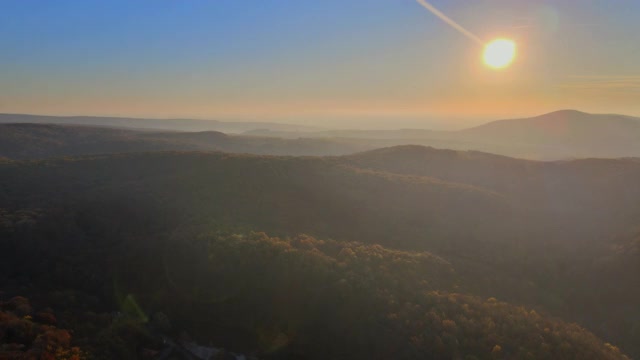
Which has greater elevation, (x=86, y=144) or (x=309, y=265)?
(x=86, y=144)

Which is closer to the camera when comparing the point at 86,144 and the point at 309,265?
the point at 309,265

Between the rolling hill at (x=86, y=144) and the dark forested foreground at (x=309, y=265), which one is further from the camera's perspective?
the rolling hill at (x=86, y=144)

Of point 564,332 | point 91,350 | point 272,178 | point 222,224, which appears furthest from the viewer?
point 272,178

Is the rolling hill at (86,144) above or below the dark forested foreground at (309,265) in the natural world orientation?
above

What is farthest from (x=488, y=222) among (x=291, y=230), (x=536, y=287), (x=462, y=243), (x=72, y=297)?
(x=72, y=297)

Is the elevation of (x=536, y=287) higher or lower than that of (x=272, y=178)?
lower

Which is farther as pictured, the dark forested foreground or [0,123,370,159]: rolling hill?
[0,123,370,159]: rolling hill

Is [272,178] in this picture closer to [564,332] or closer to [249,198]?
[249,198]

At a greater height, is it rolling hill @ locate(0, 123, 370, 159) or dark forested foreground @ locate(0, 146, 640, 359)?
rolling hill @ locate(0, 123, 370, 159)
